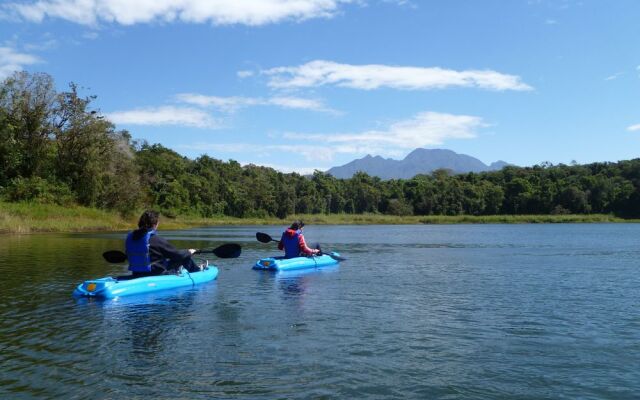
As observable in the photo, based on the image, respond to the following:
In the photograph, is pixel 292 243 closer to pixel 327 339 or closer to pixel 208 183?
pixel 327 339

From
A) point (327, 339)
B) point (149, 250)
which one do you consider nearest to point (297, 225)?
point (149, 250)

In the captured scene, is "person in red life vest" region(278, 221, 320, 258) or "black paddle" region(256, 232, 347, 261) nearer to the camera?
"person in red life vest" region(278, 221, 320, 258)

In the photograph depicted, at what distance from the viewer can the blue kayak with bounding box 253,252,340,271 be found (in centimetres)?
1792

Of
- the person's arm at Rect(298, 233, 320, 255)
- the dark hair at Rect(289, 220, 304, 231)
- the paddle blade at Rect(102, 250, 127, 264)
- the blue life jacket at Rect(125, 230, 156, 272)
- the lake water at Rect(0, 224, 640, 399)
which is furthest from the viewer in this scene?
the person's arm at Rect(298, 233, 320, 255)

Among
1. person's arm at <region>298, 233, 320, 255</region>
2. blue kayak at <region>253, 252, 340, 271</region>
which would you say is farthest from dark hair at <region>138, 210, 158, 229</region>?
person's arm at <region>298, 233, 320, 255</region>

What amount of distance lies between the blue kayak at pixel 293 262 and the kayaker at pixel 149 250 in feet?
14.8

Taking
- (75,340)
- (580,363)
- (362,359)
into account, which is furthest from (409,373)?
(75,340)

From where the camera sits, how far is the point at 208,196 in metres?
89.8

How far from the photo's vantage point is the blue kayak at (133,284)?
12.0m

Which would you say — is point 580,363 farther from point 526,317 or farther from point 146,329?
point 146,329

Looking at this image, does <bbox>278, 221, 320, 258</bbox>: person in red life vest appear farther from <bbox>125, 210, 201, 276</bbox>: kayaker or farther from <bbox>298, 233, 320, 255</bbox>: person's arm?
<bbox>125, 210, 201, 276</bbox>: kayaker

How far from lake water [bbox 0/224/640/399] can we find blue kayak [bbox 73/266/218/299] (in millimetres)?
267

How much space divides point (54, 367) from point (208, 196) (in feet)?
276

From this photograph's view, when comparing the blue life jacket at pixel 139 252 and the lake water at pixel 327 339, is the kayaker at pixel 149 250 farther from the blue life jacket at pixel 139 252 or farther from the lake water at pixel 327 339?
the lake water at pixel 327 339
